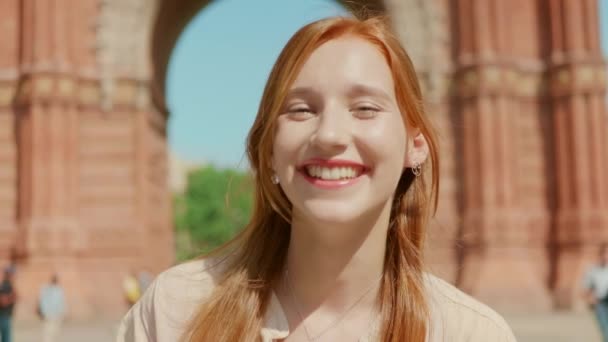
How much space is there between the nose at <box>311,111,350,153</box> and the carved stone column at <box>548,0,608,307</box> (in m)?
18.5

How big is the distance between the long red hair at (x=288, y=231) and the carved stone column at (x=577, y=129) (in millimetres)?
18236

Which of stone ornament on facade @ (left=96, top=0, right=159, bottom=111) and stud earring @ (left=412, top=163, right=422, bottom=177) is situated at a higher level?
stone ornament on facade @ (left=96, top=0, right=159, bottom=111)

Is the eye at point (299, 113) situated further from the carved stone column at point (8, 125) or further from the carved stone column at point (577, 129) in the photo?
the carved stone column at point (8, 125)

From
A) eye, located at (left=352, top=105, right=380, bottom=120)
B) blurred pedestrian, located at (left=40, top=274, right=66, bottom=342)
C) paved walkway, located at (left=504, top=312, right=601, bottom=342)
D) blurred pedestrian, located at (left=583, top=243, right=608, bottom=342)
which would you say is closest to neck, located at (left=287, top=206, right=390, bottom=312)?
eye, located at (left=352, top=105, right=380, bottom=120)

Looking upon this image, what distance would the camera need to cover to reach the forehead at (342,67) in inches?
63.7

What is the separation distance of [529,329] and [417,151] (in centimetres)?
1223

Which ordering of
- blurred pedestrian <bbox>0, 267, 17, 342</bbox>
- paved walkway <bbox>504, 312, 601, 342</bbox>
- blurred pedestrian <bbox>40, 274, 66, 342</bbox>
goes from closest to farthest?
blurred pedestrian <bbox>0, 267, 17, 342</bbox> → paved walkway <bbox>504, 312, 601, 342</bbox> → blurred pedestrian <bbox>40, 274, 66, 342</bbox>

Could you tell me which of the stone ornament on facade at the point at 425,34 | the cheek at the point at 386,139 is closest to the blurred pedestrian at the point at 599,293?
the cheek at the point at 386,139

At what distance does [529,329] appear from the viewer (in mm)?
13242

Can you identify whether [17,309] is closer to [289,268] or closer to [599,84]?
[599,84]

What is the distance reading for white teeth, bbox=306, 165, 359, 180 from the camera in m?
1.62

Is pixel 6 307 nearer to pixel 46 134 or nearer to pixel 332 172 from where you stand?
pixel 46 134

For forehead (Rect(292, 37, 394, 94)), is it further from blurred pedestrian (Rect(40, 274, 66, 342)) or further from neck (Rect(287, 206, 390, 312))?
blurred pedestrian (Rect(40, 274, 66, 342))

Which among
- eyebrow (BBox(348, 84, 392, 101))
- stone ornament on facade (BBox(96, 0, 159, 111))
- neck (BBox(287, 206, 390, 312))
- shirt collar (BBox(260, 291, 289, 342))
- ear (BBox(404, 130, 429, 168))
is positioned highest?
stone ornament on facade (BBox(96, 0, 159, 111))
